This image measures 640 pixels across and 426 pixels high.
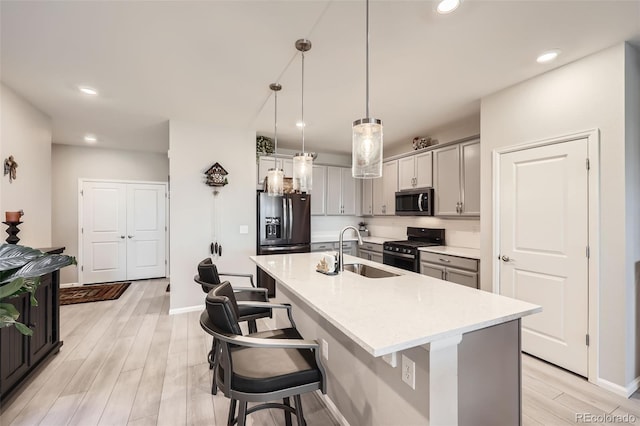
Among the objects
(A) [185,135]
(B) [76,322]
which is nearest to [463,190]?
(A) [185,135]

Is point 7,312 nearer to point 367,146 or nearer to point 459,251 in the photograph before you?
point 367,146

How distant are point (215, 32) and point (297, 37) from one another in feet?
1.92

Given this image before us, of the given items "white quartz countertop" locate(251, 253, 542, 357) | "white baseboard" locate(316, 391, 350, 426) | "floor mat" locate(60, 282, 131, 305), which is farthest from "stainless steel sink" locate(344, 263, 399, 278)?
"floor mat" locate(60, 282, 131, 305)

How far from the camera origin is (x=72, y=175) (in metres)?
5.41

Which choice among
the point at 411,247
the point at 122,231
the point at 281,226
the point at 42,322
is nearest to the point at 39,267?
the point at 42,322

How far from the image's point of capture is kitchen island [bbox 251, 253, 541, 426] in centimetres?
116

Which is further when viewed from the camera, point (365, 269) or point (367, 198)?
point (367, 198)

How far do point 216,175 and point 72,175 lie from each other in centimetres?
346

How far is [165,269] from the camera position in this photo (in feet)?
20.2

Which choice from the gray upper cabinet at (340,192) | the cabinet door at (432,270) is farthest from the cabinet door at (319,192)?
the cabinet door at (432,270)

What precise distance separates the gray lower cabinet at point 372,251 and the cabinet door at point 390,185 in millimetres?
648

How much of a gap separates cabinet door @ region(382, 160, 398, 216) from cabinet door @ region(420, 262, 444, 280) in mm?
1294

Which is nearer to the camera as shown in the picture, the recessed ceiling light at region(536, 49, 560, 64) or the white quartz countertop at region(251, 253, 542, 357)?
the white quartz countertop at region(251, 253, 542, 357)

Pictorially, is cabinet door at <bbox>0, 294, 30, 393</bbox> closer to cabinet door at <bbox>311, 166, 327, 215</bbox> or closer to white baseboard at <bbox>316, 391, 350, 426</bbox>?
white baseboard at <bbox>316, 391, 350, 426</bbox>
